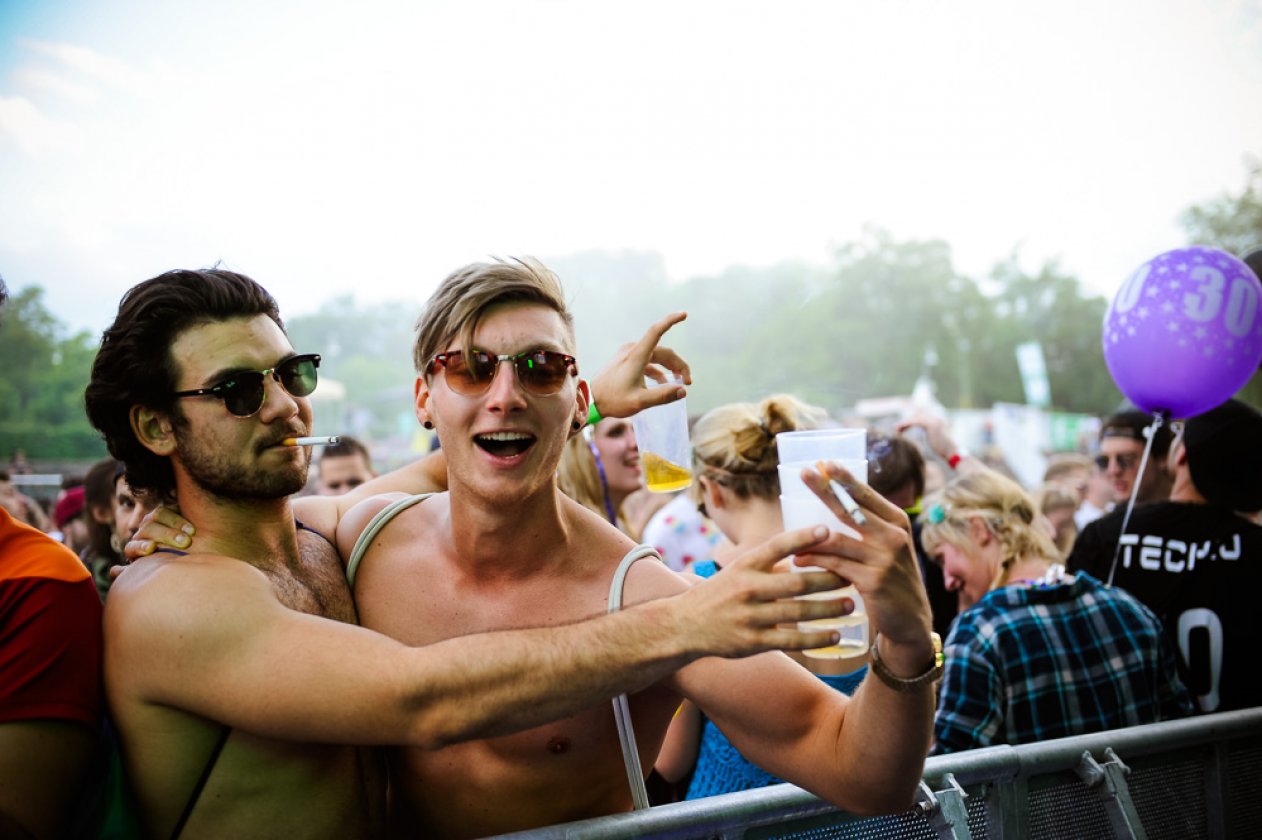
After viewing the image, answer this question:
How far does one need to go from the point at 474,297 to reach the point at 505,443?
37 centimetres

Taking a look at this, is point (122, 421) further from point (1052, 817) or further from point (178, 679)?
point (1052, 817)

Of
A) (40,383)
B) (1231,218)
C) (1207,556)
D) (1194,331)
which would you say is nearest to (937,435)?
(1194,331)

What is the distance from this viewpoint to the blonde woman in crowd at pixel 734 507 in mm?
2533

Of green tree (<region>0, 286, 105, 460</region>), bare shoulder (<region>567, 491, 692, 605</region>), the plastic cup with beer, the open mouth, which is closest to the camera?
bare shoulder (<region>567, 491, 692, 605</region>)

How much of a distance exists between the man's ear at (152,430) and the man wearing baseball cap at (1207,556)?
141 inches

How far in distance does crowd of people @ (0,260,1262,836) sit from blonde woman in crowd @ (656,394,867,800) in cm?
1

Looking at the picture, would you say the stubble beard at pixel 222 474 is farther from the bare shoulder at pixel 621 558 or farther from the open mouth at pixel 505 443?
the bare shoulder at pixel 621 558

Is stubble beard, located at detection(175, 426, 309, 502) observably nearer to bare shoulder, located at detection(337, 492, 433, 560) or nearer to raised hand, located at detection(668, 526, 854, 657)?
bare shoulder, located at detection(337, 492, 433, 560)

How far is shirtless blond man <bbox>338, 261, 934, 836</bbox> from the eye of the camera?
1761mm

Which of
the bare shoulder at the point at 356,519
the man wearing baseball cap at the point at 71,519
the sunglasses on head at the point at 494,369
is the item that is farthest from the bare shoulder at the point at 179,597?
the man wearing baseball cap at the point at 71,519

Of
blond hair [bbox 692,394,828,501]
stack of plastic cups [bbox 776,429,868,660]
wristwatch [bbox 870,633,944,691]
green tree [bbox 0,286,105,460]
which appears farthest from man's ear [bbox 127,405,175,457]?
green tree [bbox 0,286,105,460]

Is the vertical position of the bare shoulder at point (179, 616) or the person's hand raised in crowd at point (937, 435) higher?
the bare shoulder at point (179, 616)

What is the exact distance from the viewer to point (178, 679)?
1567 mm

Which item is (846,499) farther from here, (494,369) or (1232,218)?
(1232,218)
